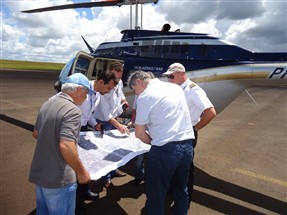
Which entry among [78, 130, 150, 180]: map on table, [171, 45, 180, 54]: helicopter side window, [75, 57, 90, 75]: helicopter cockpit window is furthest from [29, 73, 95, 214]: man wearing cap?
[75, 57, 90, 75]: helicopter cockpit window

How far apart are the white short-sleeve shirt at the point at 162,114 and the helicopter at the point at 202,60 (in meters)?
3.76

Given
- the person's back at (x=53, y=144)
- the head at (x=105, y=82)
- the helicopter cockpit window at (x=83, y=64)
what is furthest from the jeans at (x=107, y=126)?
the helicopter cockpit window at (x=83, y=64)

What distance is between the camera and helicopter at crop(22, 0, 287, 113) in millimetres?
6023

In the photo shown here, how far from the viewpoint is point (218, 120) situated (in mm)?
11984

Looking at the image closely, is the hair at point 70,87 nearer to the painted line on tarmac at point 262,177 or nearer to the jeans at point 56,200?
the jeans at point 56,200

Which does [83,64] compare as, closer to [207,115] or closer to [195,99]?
[195,99]

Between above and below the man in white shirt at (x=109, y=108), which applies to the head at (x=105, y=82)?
above

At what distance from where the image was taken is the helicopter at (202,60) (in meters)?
6.02

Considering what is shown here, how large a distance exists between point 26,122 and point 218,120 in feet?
27.4

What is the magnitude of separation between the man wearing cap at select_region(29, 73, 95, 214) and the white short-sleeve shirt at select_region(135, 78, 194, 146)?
0.76m

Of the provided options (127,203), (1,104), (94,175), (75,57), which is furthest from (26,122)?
(94,175)

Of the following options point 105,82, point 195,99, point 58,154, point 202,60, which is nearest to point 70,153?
point 58,154

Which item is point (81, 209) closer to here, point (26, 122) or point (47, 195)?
point (47, 195)

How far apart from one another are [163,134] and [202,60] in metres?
4.35
